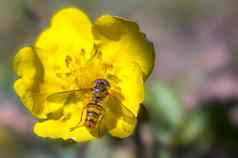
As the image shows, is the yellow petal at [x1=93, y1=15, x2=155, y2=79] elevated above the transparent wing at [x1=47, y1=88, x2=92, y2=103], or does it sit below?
above

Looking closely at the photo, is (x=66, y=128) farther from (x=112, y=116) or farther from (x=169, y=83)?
(x=169, y=83)

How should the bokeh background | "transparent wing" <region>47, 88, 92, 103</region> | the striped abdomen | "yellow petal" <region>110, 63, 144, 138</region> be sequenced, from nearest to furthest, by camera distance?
the striped abdomen
"yellow petal" <region>110, 63, 144, 138</region>
"transparent wing" <region>47, 88, 92, 103</region>
the bokeh background

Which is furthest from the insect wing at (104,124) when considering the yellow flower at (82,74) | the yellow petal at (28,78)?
the yellow petal at (28,78)

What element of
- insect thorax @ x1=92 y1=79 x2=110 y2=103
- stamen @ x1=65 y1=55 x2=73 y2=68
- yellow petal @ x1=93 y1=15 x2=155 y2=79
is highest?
yellow petal @ x1=93 y1=15 x2=155 y2=79

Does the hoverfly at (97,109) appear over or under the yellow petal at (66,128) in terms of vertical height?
over

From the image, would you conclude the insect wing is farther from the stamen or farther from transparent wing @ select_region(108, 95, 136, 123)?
the stamen

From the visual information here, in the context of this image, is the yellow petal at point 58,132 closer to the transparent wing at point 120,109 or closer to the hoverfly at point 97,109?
the hoverfly at point 97,109

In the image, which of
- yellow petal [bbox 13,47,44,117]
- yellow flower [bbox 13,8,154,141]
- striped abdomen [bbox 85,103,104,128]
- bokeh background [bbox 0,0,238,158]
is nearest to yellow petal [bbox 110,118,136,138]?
yellow flower [bbox 13,8,154,141]
